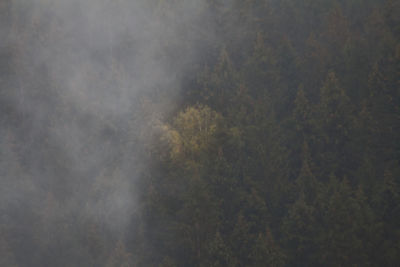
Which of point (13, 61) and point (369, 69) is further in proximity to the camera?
point (13, 61)

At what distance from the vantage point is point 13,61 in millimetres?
28844

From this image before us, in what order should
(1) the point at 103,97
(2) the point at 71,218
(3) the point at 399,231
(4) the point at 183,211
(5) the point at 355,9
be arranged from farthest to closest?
1. (5) the point at 355,9
2. (1) the point at 103,97
3. (2) the point at 71,218
4. (4) the point at 183,211
5. (3) the point at 399,231

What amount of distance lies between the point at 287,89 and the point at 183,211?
10.0m

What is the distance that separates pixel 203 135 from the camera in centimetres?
1895

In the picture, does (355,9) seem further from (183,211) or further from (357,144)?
(183,211)

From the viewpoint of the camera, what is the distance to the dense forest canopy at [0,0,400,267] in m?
18.5

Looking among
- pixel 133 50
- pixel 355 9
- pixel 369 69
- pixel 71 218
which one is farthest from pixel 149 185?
pixel 355 9

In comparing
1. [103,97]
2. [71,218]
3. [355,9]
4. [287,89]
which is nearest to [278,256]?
[287,89]

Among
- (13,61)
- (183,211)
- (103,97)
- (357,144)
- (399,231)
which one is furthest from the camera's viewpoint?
(13,61)

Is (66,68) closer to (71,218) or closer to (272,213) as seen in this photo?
(71,218)

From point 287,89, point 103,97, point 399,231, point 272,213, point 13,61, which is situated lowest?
point 399,231

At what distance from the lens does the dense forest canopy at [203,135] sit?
18.5 m

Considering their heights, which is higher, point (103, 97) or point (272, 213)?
point (103, 97)

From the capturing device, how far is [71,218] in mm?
22484
